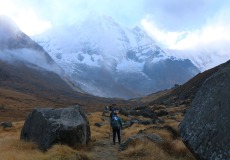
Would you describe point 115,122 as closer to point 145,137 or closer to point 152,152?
point 145,137

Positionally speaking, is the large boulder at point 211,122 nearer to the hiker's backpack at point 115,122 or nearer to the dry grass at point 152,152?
the dry grass at point 152,152

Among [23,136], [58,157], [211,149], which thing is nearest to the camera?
[211,149]

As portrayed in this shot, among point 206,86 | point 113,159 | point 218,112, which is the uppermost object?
point 206,86

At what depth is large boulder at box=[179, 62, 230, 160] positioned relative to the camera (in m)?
15.0

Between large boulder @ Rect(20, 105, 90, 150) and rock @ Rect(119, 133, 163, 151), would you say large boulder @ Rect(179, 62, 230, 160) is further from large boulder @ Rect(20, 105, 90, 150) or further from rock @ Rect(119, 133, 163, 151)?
large boulder @ Rect(20, 105, 90, 150)

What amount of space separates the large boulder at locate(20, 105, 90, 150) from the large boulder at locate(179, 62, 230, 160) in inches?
448

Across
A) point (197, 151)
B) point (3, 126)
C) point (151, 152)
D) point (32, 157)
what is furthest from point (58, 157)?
→ point (3, 126)

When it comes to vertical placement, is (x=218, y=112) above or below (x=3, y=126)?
below

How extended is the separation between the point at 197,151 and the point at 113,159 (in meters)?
8.55

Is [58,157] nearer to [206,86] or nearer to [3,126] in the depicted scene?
[206,86]

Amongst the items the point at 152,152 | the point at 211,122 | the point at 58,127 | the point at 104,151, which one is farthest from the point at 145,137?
the point at 211,122

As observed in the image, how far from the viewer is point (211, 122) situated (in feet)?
52.4

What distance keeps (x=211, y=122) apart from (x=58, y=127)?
1358 centimetres

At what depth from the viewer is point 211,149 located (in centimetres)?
1516
